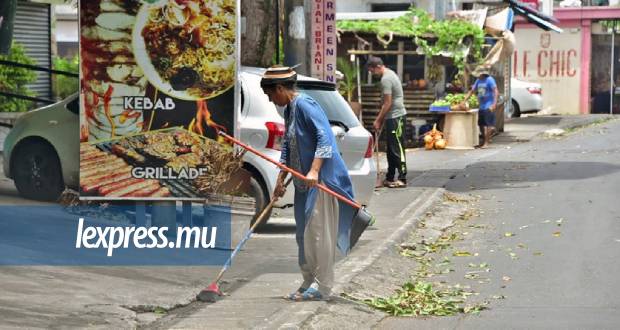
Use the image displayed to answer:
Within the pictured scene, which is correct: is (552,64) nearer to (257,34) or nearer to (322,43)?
(322,43)

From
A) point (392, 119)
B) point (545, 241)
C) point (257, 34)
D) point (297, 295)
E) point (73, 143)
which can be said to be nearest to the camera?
point (297, 295)

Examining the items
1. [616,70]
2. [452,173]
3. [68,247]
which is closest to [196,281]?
[68,247]

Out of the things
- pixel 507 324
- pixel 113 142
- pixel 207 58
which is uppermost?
pixel 207 58

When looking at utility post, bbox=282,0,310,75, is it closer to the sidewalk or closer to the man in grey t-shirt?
the man in grey t-shirt

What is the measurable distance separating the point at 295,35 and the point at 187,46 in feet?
14.1

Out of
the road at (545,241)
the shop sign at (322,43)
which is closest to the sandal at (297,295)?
the road at (545,241)

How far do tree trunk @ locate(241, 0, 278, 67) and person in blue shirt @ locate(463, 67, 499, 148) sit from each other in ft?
38.7

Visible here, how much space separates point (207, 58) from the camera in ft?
35.0

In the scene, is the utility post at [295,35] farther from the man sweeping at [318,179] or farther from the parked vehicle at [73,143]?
the man sweeping at [318,179]

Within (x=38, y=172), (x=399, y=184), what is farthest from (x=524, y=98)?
(x=38, y=172)

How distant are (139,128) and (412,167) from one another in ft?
37.0

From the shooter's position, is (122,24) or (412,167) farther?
(412,167)

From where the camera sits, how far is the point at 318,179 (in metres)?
8.85

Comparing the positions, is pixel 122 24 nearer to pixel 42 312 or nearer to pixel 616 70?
pixel 42 312
